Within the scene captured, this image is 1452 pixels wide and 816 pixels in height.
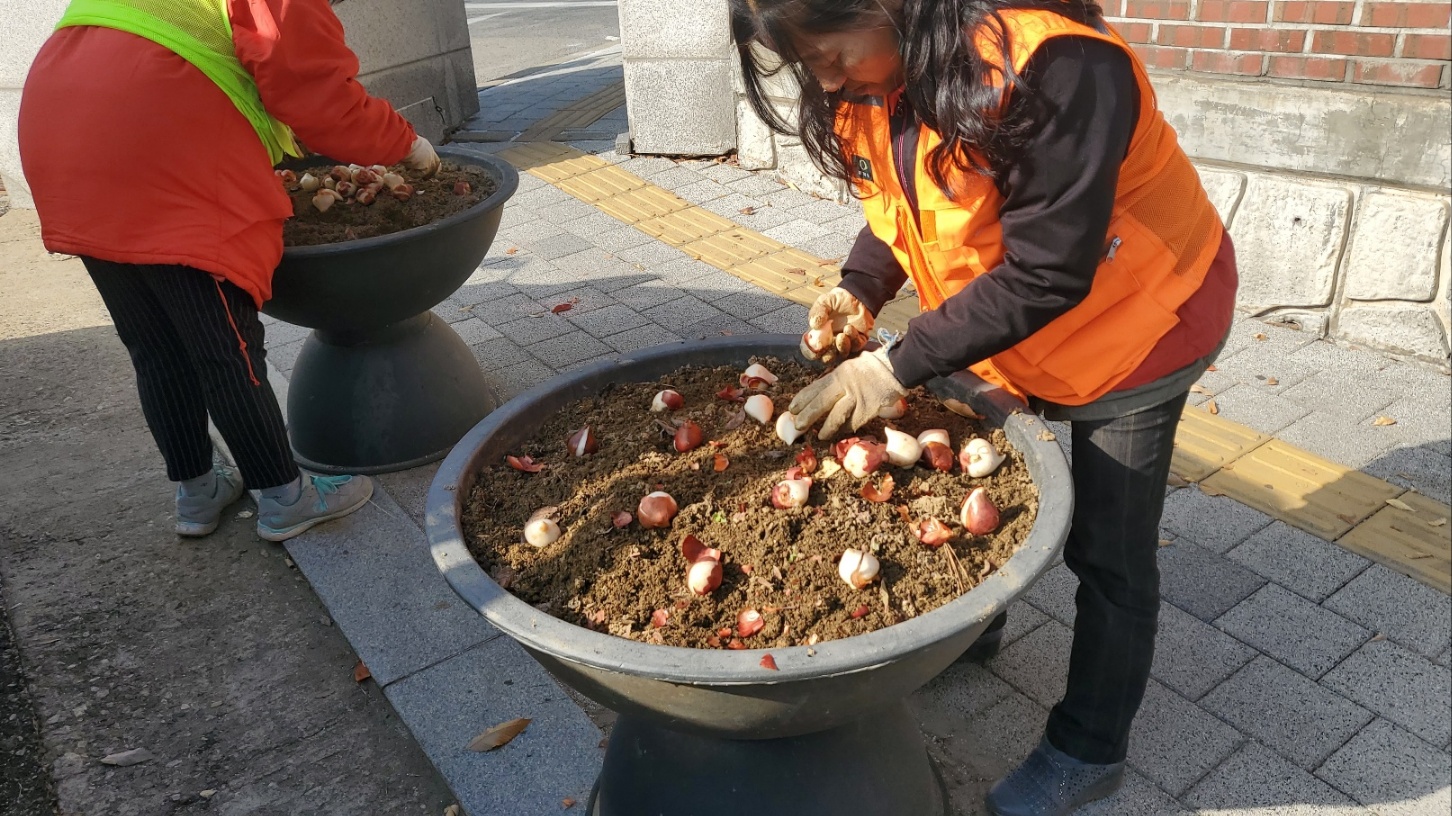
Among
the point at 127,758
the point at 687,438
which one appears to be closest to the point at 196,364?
the point at 127,758

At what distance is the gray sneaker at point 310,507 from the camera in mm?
3439

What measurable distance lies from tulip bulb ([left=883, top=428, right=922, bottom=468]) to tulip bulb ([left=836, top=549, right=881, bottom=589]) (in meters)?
0.30

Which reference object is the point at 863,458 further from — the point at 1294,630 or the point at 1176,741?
the point at 1294,630

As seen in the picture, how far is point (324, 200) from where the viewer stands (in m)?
3.51

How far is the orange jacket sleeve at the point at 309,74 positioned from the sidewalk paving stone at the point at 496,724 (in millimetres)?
1506

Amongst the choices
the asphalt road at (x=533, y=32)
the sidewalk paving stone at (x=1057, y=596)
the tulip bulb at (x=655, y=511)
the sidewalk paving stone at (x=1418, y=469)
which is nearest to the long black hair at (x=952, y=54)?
the tulip bulb at (x=655, y=511)

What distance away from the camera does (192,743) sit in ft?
8.98

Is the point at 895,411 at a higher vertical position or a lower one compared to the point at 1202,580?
higher

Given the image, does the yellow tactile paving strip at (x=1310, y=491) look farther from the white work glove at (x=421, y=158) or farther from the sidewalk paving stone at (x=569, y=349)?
the white work glove at (x=421, y=158)

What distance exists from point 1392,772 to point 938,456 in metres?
1.34

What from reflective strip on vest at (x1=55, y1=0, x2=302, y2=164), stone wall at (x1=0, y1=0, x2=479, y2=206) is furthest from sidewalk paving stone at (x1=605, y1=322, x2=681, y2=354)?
stone wall at (x1=0, y1=0, x2=479, y2=206)

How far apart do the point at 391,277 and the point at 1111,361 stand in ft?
7.58

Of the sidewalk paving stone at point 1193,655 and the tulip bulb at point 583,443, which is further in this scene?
the sidewalk paving stone at point 1193,655

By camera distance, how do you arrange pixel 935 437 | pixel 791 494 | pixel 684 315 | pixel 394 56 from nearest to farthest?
1. pixel 791 494
2. pixel 935 437
3. pixel 684 315
4. pixel 394 56
